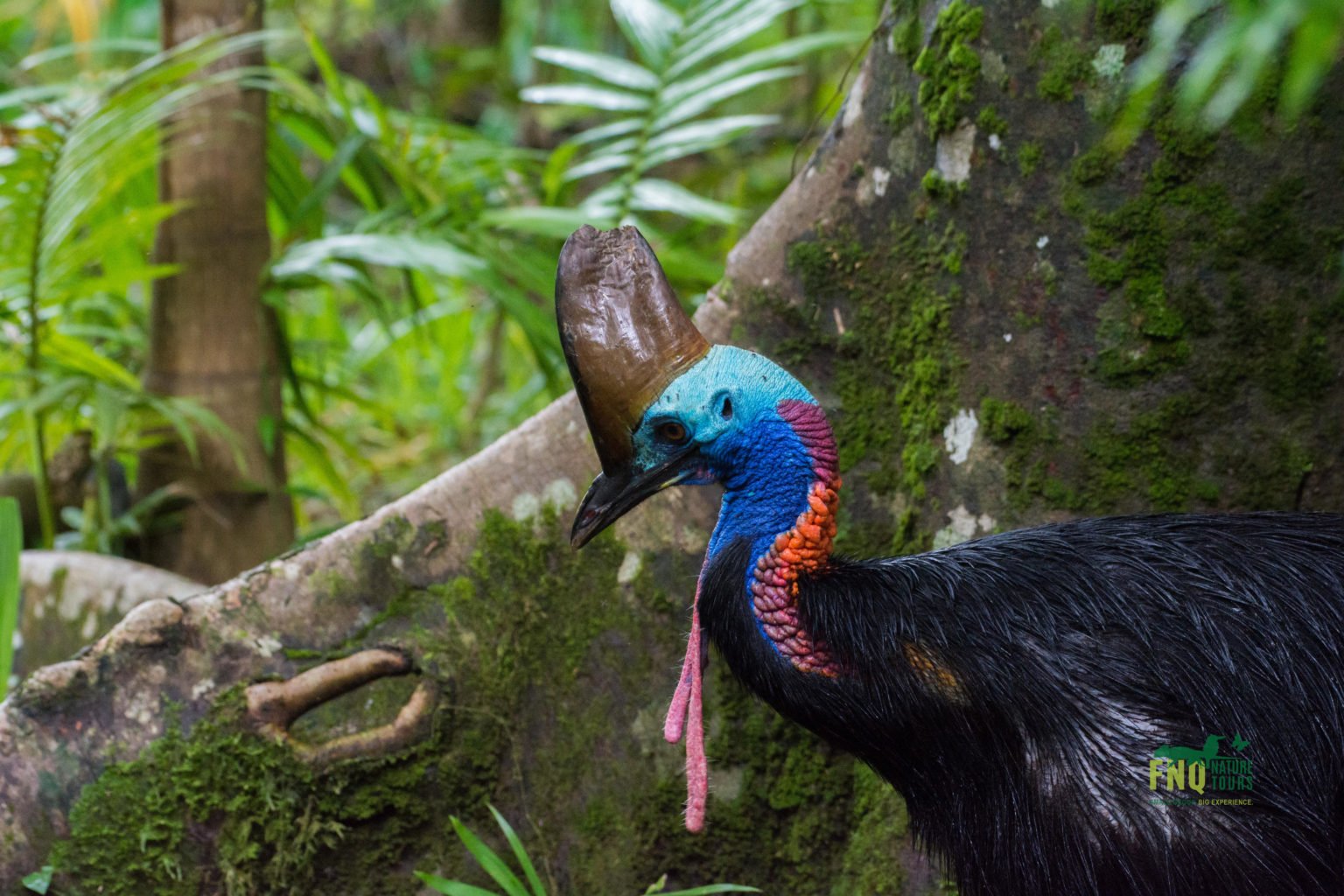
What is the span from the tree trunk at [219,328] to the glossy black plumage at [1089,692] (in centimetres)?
227

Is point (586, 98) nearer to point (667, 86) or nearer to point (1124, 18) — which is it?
point (667, 86)

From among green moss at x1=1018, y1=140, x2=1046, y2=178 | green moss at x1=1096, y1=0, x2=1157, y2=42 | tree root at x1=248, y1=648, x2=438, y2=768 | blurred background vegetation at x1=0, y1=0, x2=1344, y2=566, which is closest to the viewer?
green moss at x1=1096, y1=0, x2=1157, y2=42

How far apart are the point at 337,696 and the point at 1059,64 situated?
187 cm

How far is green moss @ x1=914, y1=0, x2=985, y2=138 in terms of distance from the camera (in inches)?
92.7

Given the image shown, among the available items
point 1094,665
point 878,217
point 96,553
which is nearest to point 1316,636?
point 1094,665

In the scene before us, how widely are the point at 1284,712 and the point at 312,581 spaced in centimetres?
186

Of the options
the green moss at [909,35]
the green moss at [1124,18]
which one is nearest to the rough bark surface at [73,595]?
the green moss at [909,35]

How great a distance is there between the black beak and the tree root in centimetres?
87

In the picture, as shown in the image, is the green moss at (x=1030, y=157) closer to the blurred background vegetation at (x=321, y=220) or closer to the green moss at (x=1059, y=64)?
the green moss at (x=1059, y=64)

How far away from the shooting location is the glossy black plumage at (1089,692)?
1.72 metres

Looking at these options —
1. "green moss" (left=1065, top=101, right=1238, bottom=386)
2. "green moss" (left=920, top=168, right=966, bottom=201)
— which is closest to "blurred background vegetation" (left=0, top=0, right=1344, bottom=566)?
"green moss" (left=1065, top=101, right=1238, bottom=386)

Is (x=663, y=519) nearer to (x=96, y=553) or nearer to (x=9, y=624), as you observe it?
(x=9, y=624)

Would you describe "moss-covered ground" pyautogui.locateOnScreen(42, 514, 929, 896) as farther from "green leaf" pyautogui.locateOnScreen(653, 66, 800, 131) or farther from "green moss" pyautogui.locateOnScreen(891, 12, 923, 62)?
"green leaf" pyautogui.locateOnScreen(653, 66, 800, 131)

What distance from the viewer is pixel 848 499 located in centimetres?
261
